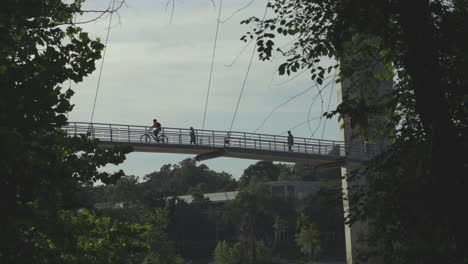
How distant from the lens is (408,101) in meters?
10.1

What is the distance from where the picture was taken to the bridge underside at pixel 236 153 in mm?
44438

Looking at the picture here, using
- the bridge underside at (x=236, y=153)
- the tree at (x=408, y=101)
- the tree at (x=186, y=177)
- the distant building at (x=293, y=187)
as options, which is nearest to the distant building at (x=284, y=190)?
the distant building at (x=293, y=187)

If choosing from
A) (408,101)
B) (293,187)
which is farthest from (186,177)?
(408,101)

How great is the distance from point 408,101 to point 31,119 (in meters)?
4.64

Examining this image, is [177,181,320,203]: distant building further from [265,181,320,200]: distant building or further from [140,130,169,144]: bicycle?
[140,130,169,144]: bicycle

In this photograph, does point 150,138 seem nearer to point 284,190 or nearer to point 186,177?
point 284,190

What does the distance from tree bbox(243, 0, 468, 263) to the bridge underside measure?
108 feet

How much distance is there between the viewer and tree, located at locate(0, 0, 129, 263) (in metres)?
7.50

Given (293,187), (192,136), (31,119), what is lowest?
(31,119)

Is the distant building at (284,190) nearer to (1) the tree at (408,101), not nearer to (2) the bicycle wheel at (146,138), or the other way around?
(2) the bicycle wheel at (146,138)

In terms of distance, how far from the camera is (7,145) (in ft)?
21.8

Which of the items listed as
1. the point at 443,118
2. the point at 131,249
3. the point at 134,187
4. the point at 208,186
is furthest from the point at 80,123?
the point at 208,186

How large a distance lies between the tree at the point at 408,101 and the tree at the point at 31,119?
2.34m

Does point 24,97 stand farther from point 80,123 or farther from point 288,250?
point 288,250
